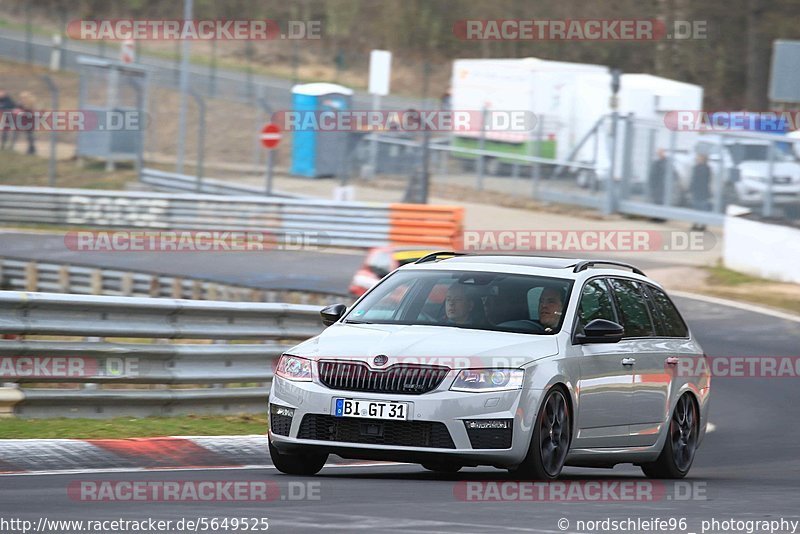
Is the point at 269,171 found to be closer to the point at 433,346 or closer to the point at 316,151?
the point at 316,151

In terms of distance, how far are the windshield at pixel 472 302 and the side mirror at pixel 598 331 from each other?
0.55ft

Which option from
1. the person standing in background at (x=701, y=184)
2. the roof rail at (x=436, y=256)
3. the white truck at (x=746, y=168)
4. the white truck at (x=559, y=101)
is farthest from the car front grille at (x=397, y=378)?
the white truck at (x=559, y=101)

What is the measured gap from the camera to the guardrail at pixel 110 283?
81.6 feet

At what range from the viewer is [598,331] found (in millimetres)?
9039

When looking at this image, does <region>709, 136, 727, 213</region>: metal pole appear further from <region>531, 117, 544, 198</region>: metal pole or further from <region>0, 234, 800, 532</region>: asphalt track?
<region>0, 234, 800, 532</region>: asphalt track

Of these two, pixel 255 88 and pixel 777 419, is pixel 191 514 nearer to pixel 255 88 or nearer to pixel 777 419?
pixel 777 419

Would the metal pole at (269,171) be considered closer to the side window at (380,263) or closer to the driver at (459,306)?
the side window at (380,263)

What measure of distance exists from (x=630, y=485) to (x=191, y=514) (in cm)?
363

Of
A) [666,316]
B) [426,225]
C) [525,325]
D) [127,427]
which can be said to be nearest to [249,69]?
[426,225]

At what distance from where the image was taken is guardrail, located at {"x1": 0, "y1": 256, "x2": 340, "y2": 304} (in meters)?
24.9

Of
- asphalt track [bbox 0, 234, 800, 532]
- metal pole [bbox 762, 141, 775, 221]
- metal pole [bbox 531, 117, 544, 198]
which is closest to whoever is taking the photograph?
asphalt track [bbox 0, 234, 800, 532]

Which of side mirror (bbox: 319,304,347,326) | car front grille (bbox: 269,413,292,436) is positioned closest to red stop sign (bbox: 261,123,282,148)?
side mirror (bbox: 319,304,347,326)

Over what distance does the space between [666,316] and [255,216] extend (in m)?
21.5

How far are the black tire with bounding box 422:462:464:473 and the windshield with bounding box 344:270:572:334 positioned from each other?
2.70 ft
